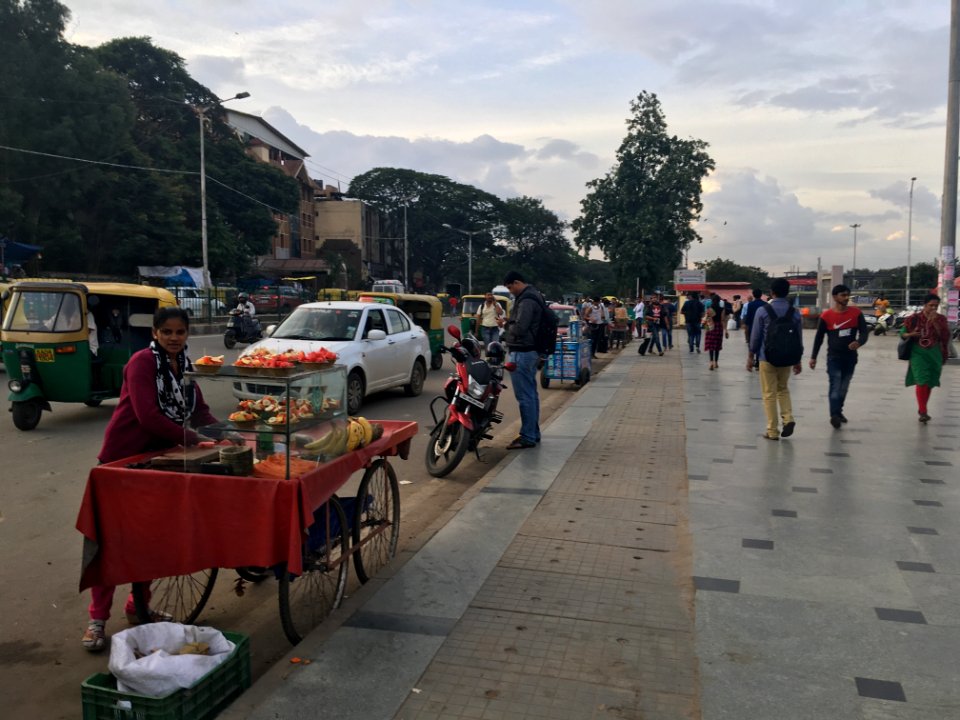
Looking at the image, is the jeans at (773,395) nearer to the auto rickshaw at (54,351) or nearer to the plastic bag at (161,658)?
the plastic bag at (161,658)

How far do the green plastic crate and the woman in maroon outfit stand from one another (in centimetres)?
92

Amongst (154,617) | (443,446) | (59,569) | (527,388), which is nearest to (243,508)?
(154,617)

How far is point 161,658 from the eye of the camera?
2.94m

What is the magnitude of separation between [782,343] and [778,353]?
12 cm

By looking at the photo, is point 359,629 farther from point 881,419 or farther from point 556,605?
point 881,419

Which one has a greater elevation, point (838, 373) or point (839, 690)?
point (838, 373)

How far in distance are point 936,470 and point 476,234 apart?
7632 cm

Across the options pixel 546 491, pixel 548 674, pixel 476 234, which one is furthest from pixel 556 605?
pixel 476 234

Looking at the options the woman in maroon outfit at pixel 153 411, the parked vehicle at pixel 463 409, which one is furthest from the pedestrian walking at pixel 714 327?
the woman in maroon outfit at pixel 153 411

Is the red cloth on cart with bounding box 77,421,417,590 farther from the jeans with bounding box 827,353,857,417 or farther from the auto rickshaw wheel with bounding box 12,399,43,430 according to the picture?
the jeans with bounding box 827,353,857,417

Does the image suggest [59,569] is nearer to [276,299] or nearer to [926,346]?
[926,346]

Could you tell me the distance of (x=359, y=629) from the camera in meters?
3.73

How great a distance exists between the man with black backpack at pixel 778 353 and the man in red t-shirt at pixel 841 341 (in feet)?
2.74

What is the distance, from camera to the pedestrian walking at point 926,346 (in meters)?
9.45
